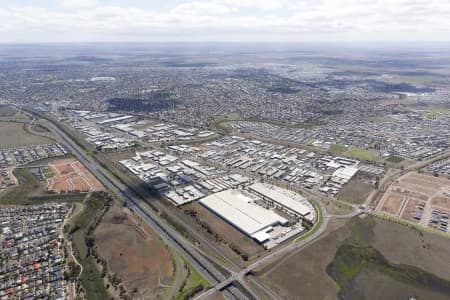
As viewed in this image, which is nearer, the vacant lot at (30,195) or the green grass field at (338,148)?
the vacant lot at (30,195)

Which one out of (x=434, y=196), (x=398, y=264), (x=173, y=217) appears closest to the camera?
(x=398, y=264)

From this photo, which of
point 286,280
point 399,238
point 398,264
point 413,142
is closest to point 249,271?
point 286,280

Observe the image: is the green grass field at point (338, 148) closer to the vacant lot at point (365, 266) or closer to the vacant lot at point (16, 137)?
the vacant lot at point (365, 266)

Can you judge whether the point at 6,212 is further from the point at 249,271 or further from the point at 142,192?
the point at 249,271

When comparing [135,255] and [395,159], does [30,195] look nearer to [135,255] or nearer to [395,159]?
[135,255]

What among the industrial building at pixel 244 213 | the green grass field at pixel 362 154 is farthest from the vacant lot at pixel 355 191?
the industrial building at pixel 244 213

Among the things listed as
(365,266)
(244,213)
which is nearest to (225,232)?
(244,213)

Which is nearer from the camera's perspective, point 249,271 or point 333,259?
point 249,271
